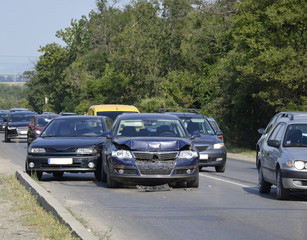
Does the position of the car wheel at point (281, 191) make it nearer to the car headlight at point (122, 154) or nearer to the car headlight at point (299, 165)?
the car headlight at point (299, 165)

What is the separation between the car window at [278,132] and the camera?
13983 mm

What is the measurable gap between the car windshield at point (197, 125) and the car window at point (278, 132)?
24.3 feet

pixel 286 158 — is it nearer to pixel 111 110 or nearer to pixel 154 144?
Answer: pixel 154 144

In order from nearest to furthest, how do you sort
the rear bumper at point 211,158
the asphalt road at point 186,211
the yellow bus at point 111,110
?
the asphalt road at point 186,211 < the rear bumper at point 211,158 < the yellow bus at point 111,110

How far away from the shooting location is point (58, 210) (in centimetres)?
993

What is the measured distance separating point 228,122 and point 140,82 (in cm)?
2571

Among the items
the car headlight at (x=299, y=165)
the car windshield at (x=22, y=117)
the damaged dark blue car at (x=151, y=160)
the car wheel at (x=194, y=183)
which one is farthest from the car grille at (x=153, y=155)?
the car windshield at (x=22, y=117)

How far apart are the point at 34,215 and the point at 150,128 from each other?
543cm

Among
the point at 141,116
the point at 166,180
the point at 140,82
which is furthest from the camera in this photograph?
the point at 140,82

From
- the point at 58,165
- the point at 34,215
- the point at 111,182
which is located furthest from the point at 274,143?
the point at 58,165

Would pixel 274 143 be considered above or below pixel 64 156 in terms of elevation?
above

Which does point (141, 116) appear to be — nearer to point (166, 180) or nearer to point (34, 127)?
point (166, 180)

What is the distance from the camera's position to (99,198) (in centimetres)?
1330

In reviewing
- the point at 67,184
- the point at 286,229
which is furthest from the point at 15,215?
the point at 67,184
